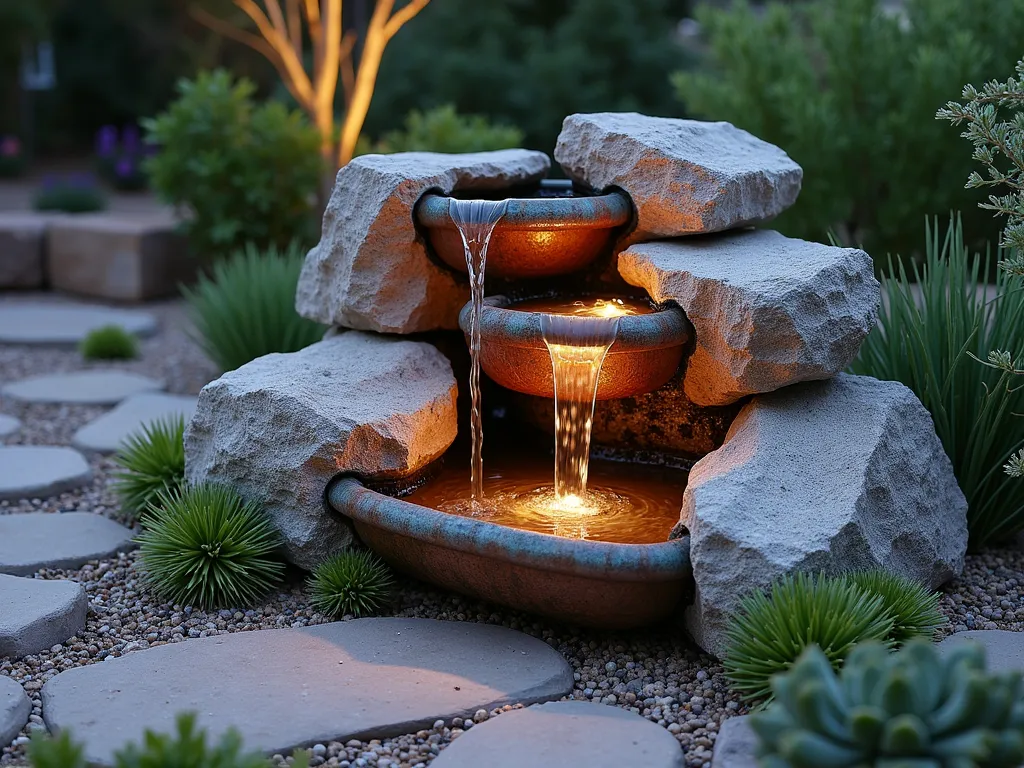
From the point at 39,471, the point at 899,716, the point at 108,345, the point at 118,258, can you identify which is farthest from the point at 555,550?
the point at 118,258

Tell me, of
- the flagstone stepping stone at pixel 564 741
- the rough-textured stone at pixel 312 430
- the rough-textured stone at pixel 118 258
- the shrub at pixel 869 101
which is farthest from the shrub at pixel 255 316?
the flagstone stepping stone at pixel 564 741

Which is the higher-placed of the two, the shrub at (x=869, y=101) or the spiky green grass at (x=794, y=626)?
the shrub at (x=869, y=101)

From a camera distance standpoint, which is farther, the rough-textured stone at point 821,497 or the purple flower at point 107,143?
the purple flower at point 107,143

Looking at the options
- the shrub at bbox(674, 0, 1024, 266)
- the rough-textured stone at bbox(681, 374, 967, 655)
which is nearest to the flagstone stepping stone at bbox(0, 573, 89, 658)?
the rough-textured stone at bbox(681, 374, 967, 655)

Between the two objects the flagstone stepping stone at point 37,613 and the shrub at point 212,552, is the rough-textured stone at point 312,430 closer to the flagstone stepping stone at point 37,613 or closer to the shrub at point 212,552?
the shrub at point 212,552

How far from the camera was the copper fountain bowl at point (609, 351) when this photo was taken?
327 centimetres

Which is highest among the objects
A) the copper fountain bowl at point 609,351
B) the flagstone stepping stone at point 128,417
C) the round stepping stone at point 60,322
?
the copper fountain bowl at point 609,351

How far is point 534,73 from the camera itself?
416 inches

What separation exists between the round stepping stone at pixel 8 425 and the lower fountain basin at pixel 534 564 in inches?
98.9

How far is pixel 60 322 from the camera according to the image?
24.1 feet

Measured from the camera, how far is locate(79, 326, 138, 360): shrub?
258 inches

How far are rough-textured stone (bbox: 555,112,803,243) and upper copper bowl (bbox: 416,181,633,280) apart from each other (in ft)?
0.33

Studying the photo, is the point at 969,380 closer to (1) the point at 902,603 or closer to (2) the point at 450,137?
(1) the point at 902,603

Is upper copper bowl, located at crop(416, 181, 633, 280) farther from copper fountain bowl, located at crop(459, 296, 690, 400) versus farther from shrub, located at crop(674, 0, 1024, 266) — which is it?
shrub, located at crop(674, 0, 1024, 266)
